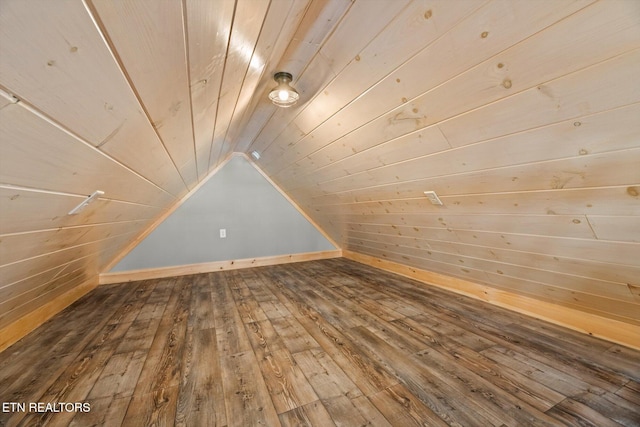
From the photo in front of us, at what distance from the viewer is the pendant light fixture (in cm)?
136

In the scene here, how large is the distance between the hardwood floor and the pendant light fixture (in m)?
1.44

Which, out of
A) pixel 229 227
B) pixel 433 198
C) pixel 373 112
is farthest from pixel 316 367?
pixel 229 227

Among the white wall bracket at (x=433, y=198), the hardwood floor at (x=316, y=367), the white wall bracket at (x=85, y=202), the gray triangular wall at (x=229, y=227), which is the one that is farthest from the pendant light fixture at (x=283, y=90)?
the gray triangular wall at (x=229, y=227)

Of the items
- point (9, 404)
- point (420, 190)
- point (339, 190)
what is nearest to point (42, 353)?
point (9, 404)

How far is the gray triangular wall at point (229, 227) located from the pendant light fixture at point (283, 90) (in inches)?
89.1

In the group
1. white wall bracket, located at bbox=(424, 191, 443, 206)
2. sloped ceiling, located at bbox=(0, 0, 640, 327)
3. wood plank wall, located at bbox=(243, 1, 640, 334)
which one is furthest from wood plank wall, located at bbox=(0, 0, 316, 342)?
white wall bracket, located at bbox=(424, 191, 443, 206)

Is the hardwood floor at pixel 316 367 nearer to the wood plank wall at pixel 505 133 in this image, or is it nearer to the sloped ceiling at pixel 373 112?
the sloped ceiling at pixel 373 112

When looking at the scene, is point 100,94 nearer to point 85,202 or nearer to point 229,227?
point 85,202

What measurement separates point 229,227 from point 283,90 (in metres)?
2.48

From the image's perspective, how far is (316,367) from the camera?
4.49ft

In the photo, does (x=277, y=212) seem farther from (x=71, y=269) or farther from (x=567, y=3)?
(x=567, y=3)

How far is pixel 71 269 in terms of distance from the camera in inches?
75.6

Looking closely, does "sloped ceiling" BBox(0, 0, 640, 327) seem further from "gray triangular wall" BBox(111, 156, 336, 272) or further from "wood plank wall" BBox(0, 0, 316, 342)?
"gray triangular wall" BBox(111, 156, 336, 272)

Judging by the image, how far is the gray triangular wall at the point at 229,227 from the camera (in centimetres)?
311
